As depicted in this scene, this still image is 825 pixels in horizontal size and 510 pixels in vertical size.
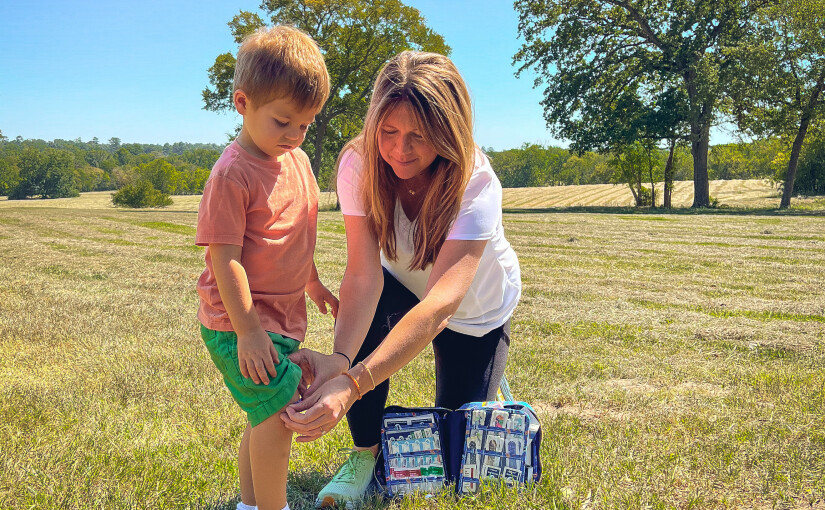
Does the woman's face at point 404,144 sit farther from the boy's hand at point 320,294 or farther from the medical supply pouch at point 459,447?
the medical supply pouch at point 459,447

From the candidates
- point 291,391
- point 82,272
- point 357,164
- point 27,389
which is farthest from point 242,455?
point 82,272

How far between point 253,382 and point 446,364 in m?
1.06

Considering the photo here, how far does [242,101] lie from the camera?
2.05 metres

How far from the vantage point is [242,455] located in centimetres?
226

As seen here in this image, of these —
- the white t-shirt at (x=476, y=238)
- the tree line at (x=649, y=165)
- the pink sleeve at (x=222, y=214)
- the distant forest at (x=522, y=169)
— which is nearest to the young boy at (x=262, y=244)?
the pink sleeve at (x=222, y=214)

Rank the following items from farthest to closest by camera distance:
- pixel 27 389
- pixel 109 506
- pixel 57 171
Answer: pixel 57 171 → pixel 27 389 → pixel 109 506

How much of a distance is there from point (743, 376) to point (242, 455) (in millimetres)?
3306

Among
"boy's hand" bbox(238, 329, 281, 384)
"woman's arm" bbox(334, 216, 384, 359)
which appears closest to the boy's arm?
"boy's hand" bbox(238, 329, 281, 384)

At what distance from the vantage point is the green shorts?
6.66ft

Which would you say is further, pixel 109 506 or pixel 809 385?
pixel 809 385

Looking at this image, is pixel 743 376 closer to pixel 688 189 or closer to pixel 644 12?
pixel 644 12

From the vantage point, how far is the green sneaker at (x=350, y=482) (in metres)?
2.37

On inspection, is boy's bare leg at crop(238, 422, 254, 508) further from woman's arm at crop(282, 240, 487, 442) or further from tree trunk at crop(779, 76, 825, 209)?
tree trunk at crop(779, 76, 825, 209)

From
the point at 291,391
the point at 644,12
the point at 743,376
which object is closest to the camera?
the point at 291,391
